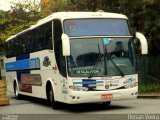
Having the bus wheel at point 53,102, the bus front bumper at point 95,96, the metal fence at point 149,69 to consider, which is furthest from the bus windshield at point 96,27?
the metal fence at point 149,69

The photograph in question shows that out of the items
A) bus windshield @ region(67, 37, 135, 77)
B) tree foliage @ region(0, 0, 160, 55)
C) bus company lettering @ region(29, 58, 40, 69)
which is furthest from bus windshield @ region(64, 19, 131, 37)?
tree foliage @ region(0, 0, 160, 55)

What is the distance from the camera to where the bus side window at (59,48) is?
55.4 feet

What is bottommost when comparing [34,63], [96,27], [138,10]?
[34,63]

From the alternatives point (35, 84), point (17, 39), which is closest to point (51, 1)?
point (17, 39)

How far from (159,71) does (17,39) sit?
9764 millimetres

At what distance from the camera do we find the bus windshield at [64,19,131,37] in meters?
16.8

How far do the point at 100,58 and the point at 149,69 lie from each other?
49.8 ft

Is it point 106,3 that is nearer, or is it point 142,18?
point 142,18

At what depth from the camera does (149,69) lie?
1228 inches

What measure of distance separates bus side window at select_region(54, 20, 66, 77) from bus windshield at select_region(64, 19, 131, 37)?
487mm

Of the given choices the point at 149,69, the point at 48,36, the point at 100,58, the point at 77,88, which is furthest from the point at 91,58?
the point at 149,69

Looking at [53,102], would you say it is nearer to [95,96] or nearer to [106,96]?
[95,96]

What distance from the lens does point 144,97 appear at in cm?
2436

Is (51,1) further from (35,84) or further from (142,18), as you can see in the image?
(35,84)
